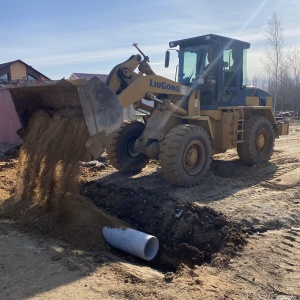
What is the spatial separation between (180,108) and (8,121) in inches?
410

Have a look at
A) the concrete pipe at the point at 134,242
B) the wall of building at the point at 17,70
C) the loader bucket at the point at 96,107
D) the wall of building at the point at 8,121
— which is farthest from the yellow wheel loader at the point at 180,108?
the wall of building at the point at 17,70

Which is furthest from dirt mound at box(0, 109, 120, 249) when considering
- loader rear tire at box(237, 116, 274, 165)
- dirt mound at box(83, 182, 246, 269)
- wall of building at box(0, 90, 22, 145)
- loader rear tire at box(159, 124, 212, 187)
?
wall of building at box(0, 90, 22, 145)

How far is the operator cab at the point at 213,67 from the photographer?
9.08 metres

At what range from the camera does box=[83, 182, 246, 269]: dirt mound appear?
5531 mm

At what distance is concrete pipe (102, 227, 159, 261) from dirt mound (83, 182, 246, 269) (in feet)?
1.22

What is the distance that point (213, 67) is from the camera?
918 cm

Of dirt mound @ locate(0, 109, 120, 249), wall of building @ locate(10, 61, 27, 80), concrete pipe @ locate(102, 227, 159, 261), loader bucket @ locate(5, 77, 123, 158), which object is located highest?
wall of building @ locate(10, 61, 27, 80)

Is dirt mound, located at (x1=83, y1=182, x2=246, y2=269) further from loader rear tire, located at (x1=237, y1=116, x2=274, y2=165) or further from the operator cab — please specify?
loader rear tire, located at (x1=237, y1=116, x2=274, y2=165)

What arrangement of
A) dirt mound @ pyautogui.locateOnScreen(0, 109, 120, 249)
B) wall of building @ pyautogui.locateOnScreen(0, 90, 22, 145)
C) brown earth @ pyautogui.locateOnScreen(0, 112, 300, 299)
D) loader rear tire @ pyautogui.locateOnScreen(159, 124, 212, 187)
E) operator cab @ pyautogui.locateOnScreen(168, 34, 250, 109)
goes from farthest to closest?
wall of building @ pyautogui.locateOnScreen(0, 90, 22, 145) → operator cab @ pyautogui.locateOnScreen(168, 34, 250, 109) → loader rear tire @ pyautogui.locateOnScreen(159, 124, 212, 187) → dirt mound @ pyautogui.locateOnScreen(0, 109, 120, 249) → brown earth @ pyautogui.locateOnScreen(0, 112, 300, 299)

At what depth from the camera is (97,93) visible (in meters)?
5.92

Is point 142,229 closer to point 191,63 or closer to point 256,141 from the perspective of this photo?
point 191,63

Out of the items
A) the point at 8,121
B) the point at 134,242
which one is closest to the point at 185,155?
the point at 134,242

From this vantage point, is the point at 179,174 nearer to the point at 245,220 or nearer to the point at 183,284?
the point at 245,220

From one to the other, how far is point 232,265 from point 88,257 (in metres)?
1.87
